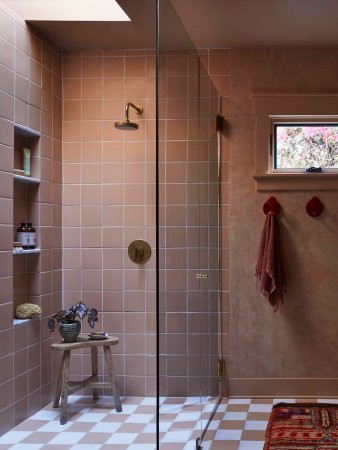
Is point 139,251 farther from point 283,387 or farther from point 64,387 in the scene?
point 283,387

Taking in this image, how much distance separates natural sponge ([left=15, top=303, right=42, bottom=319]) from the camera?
3.37 metres

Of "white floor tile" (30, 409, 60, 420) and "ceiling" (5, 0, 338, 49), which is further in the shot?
"white floor tile" (30, 409, 60, 420)

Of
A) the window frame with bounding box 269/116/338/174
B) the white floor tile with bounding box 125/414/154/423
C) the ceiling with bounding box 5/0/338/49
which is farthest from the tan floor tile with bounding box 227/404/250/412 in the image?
the ceiling with bounding box 5/0/338/49

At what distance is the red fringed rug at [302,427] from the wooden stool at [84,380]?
0.97 metres

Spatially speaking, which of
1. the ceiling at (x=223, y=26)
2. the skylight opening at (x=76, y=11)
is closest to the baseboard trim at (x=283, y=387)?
the ceiling at (x=223, y=26)

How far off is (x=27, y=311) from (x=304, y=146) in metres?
2.17

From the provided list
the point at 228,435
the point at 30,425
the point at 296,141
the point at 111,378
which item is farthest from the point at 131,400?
the point at 296,141

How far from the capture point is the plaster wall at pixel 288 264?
395 centimetres

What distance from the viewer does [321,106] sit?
3.94 m

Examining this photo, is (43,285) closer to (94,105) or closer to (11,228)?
(11,228)

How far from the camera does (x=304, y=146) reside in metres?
4.10

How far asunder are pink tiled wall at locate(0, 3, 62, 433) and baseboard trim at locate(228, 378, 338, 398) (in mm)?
1253

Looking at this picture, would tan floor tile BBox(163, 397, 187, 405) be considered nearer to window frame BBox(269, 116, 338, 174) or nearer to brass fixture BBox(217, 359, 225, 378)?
brass fixture BBox(217, 359, 225, 378)

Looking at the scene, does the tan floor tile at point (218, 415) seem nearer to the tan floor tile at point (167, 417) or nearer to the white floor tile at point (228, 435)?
the white floor tile at point (228, 435)
